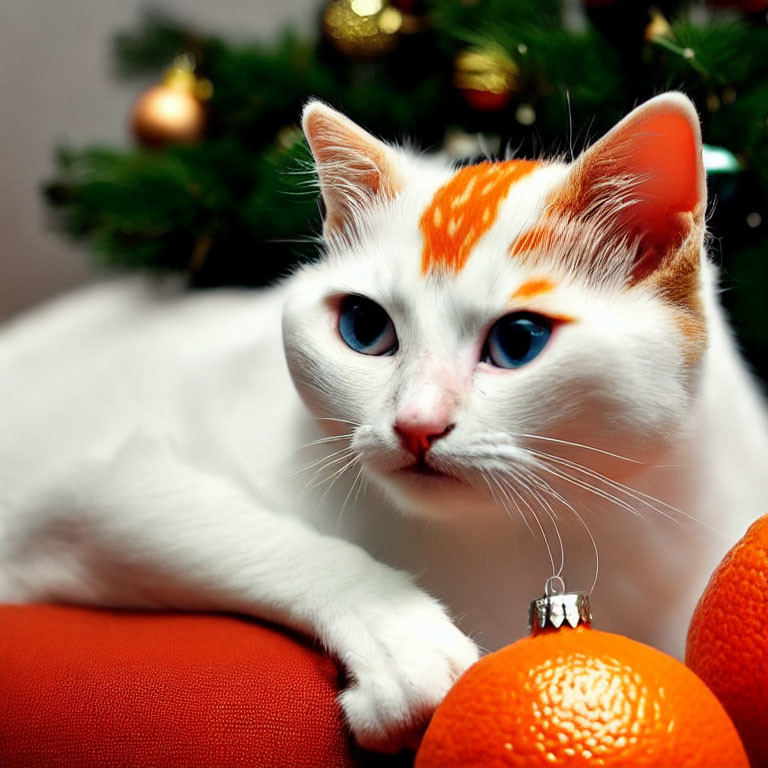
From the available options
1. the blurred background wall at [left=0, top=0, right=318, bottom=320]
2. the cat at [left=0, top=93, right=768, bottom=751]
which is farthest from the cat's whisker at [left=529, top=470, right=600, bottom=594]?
the blurred background wall at [left=0, top=0, right=318, bottom=320]

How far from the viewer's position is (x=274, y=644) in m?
0.72

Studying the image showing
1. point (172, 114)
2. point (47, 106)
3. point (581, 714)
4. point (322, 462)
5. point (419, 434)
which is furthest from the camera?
point (47, 106)

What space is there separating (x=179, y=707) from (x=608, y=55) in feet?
2.86

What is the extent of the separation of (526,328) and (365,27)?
798 millimetres

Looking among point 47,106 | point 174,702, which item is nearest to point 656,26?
point 174,702

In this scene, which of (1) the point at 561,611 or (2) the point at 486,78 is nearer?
(1) the point at 561,611

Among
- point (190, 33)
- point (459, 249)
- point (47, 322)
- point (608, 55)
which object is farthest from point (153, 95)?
point (459, 249)

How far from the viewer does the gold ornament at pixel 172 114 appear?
1384 mm

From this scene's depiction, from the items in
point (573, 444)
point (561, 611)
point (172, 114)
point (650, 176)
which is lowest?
point (561, 611)

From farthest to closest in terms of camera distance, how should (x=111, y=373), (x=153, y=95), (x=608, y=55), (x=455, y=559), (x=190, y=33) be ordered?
(x=190, y=33) → (x=153, y=95) → (x=111, y=373) → (x=608, y=55) → (x=455, y=559)

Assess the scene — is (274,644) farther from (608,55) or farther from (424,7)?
(424,7)

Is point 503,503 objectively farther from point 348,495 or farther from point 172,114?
point 172,114

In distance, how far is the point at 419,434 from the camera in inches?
24.7

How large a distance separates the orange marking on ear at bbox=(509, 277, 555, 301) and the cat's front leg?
26 cm
